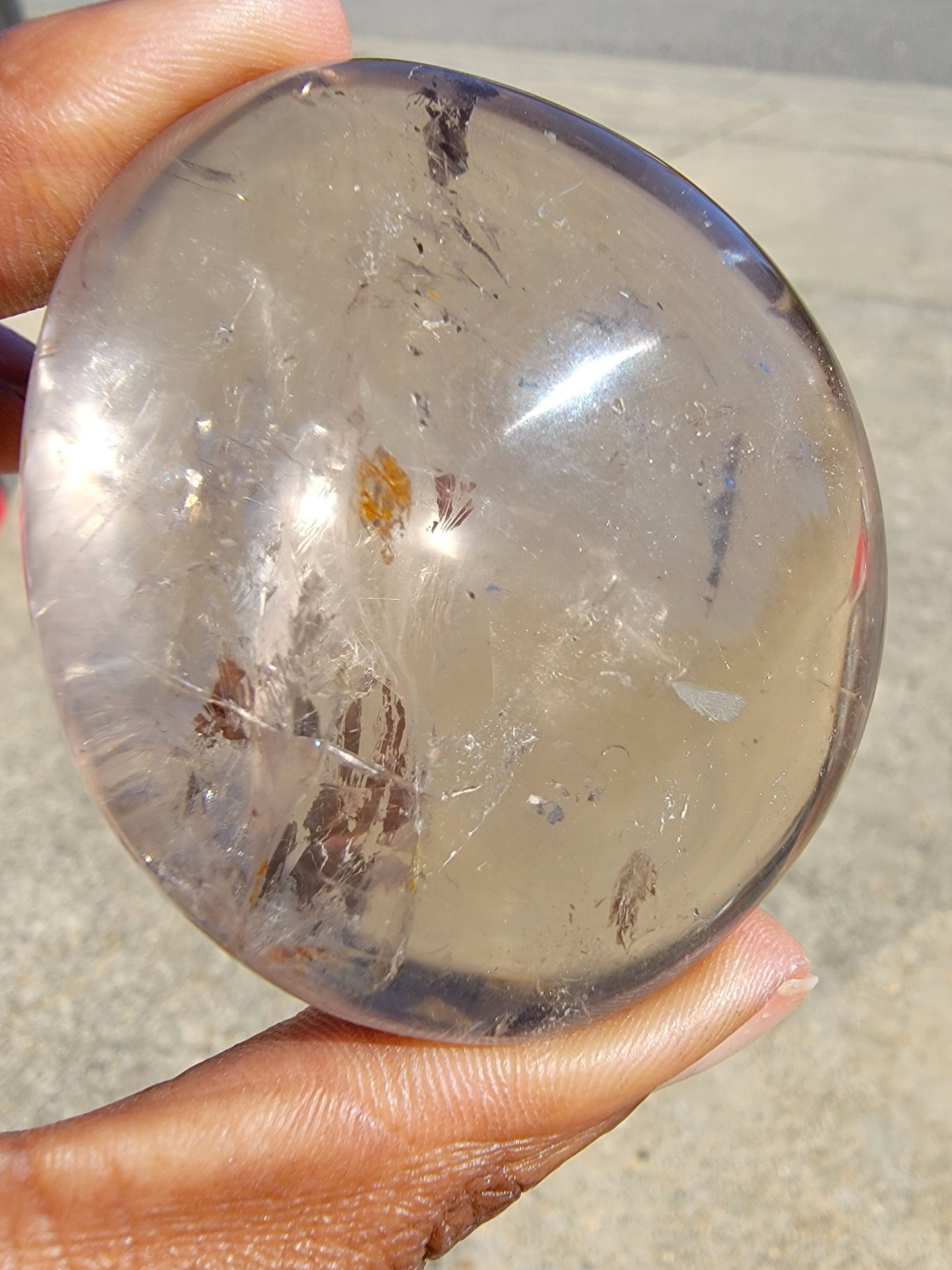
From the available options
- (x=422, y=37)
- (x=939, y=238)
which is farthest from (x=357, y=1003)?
(x=422, y=37)

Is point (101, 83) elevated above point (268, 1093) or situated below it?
above

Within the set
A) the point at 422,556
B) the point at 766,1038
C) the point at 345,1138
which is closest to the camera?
Result: the point at 422,556

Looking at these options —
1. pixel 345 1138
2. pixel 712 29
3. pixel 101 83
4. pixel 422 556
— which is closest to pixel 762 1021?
pixel 345 1138

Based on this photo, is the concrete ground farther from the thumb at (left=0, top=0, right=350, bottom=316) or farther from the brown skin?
the thumb at (left=0, top=0, right=350, bottom=316)

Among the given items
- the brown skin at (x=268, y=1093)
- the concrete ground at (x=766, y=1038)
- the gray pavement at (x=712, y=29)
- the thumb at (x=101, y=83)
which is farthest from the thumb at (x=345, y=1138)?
the gray pavement at (x=712, y=29)

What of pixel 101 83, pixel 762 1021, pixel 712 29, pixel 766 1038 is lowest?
pixel 766 1038

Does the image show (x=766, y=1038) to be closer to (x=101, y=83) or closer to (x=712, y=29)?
(x=101, y=83)

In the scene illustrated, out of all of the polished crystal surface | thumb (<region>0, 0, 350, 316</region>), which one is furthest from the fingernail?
thumb (<region>0, 0, 350, 316</region>)
